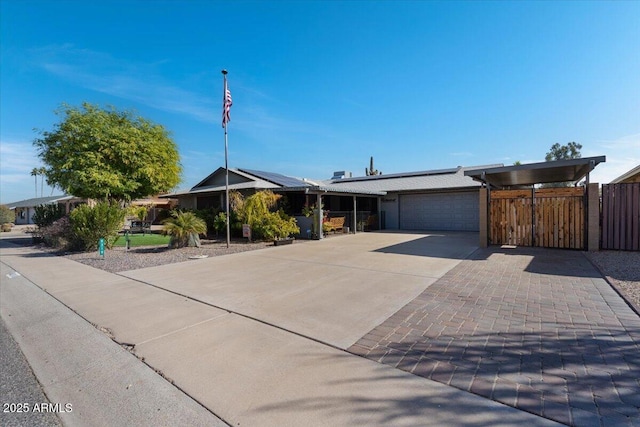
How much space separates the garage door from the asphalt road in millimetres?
19292

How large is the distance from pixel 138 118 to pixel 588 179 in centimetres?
2137

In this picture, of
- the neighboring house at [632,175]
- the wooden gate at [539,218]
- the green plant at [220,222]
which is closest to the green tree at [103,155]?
the green plant at [220,222]

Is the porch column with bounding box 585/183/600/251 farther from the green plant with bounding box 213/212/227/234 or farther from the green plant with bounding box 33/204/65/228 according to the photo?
the green plant with bounding box 33/204/65/228

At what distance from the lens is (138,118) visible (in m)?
17.9

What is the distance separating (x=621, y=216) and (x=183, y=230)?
50.7 feet

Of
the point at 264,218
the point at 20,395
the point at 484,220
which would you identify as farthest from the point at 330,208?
the point at 20,395

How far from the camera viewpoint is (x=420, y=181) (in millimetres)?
22016

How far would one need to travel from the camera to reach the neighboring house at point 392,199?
18.3 metres

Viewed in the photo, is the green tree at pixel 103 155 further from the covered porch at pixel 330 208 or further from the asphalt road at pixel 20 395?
the asphalt road at pixel 20 395

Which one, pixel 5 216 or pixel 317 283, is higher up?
pixel 5 216

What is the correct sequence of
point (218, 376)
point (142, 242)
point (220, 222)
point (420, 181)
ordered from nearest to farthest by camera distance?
1. point (218, 376)
2. point (142, 242)
3. point (220, 222)
4. point (420, 181)

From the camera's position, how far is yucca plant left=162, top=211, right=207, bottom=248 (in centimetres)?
1258


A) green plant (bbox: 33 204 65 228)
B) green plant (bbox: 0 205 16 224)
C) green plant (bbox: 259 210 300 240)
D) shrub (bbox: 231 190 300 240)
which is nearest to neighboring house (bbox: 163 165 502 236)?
shrub (bbox: 231 190 300 240)

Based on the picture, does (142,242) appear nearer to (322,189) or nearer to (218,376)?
(322,189)
